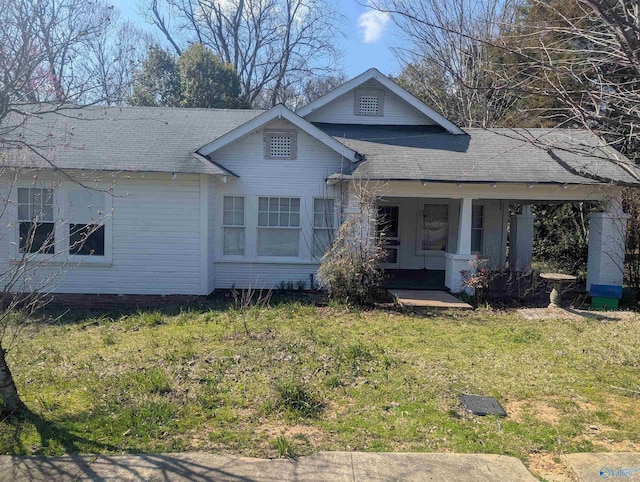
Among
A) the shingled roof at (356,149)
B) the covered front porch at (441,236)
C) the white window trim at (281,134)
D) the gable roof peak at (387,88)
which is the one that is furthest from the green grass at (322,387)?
the gable roof peak at (387,88)

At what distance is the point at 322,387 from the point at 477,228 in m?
11.2

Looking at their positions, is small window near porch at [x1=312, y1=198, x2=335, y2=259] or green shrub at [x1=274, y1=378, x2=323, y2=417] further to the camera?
small window near porch at [x1=312, y1=198, x2=335, y2=259]

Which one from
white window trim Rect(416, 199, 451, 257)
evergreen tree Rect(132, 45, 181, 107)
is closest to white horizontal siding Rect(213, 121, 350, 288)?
white window trim Rect(416, 199, 451, 257)

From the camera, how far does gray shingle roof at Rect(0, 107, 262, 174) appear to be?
409 inches

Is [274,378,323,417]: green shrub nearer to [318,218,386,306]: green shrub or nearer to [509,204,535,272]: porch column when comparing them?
[318,218,386,306]: green shrub

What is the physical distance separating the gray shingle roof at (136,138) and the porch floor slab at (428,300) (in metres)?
5.08

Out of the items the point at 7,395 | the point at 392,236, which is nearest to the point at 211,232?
the point at 392,236

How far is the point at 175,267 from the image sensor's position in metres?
10.9

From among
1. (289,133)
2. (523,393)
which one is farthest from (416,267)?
(523,393)

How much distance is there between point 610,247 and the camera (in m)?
11.3

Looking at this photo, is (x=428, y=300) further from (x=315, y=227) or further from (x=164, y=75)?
(x=164, y=75)

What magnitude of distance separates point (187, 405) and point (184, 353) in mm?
1829

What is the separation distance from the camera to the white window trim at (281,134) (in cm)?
1162

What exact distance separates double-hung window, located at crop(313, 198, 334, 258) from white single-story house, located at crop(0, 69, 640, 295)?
0.03 m
